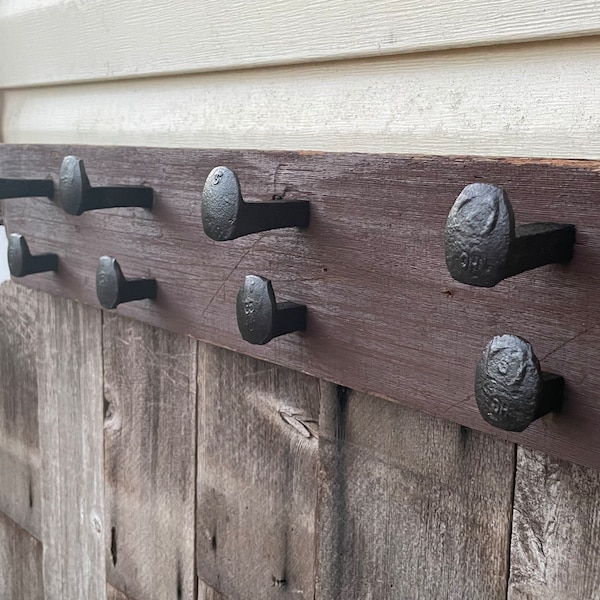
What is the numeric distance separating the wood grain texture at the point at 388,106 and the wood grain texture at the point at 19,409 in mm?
277

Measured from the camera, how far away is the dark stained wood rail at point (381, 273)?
36 centimetres

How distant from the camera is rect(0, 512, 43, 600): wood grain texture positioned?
914 millimetres

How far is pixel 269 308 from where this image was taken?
456 mm

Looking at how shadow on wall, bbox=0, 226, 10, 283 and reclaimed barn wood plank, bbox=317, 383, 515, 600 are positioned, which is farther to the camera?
shadow on wall, bbox=0, 226, 10, 283

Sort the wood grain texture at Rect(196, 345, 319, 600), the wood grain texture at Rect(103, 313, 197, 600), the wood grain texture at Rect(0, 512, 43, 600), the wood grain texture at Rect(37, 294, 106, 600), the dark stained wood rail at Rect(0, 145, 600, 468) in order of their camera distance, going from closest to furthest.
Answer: the dark stained wood rail at Rect(0, 145, 600, 468)
the wood grain texture at Rect(196, 345, 319, 600)
the wood grain texture at Rect(103, 313, 197, 600)
the wood grain texture at Rect(37, 294, 106, 600)
the wood grain texture at Rect(0, 512, 43, 600)

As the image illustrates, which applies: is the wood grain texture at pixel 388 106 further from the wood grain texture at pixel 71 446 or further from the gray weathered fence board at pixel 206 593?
the gray weathered fence board at pixel 206 593

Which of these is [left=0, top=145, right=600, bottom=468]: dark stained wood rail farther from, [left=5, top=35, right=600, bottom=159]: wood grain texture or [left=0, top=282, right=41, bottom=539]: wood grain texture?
[left=0, top=282, right=41, bottom=539]: wood grain texture

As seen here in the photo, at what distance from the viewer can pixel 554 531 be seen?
41cm

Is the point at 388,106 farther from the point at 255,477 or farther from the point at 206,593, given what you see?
the point at 206,593

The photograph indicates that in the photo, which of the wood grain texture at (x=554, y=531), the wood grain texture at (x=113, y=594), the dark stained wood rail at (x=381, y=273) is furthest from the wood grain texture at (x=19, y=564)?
the wood grain texture at (x=554, y=531)

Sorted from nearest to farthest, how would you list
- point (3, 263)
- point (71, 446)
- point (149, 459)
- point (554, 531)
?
point (554, 531)
point (149, 459)
point (71, 446)
point (3, 263)

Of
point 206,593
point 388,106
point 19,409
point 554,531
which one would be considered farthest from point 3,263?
point 554,531

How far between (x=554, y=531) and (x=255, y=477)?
0.26 m

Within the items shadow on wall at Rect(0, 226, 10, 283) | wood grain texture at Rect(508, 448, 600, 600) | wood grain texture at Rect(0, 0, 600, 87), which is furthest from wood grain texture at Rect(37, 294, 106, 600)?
wood grain texture at Rect(508, 448, 600, 600)
